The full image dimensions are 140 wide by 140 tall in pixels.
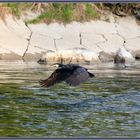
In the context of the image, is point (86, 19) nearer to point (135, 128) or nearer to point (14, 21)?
point (14, 21)

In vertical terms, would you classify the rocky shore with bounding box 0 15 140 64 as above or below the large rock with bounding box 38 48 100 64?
above

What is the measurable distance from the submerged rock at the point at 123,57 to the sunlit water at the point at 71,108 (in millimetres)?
4645

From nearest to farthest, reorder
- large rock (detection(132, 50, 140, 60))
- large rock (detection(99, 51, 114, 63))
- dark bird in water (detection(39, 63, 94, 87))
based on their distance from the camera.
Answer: dark bird in water (detection(39, 63, 94, 87)) → large rock (detection(99, 51, 114, 63)) → large rock (detection(132, 50, 140, 60))

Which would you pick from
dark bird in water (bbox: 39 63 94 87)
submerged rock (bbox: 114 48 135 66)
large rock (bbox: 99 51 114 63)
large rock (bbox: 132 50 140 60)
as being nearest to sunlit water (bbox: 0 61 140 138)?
dark bird in water (bbox: 39 63 94 87)

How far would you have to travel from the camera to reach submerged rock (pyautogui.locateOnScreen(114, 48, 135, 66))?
864 inches

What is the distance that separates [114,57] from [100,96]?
30.5 ft

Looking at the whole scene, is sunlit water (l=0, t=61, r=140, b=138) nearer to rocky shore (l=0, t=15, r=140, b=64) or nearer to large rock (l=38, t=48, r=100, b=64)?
large rock (l=38, t=48, r=100, b=64)

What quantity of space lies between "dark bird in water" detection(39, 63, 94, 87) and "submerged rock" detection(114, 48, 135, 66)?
9.57 m

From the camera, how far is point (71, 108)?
40.5ft

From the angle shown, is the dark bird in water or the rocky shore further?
the rocky shore

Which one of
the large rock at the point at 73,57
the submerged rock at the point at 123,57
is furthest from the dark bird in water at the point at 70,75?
the submerged rock at the point at 123,57

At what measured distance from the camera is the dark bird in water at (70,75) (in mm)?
11859

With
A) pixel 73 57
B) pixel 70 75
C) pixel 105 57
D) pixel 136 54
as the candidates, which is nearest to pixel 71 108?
pixel 70 75

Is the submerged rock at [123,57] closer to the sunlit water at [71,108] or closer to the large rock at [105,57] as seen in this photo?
the large rock at [105,57]
